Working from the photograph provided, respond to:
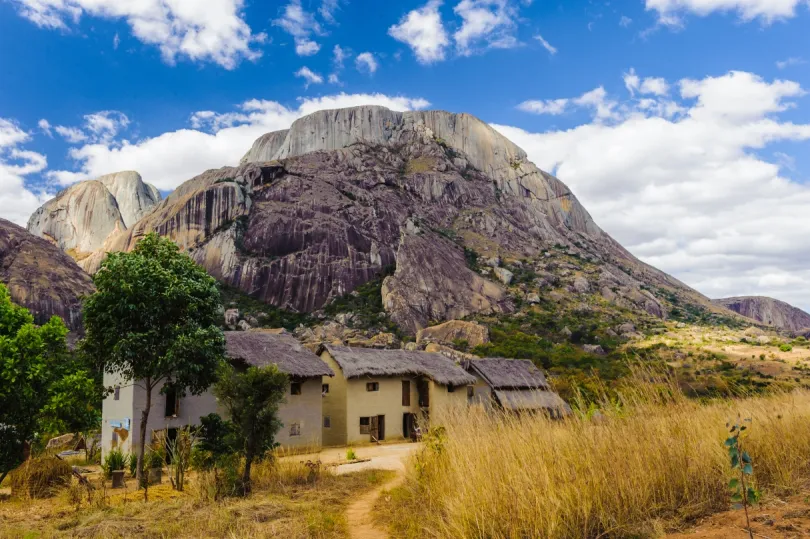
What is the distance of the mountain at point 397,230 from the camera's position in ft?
287

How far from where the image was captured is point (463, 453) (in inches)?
261

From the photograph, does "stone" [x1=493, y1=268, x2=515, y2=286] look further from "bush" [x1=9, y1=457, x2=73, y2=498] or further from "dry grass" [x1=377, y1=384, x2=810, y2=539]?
"dry grass" [x1=377, y1=384, x2=810, y2=539]

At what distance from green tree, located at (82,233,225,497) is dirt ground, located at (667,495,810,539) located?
14104mm

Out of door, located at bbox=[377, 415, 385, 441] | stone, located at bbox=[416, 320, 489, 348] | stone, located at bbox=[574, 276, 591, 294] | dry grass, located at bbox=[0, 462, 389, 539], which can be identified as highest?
stone, located at bbox=[574, 276, 591, 294]

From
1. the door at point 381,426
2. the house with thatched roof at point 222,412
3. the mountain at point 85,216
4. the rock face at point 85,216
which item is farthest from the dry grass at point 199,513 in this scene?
the rock face at point 85,216

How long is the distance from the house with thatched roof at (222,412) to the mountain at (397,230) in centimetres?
4822

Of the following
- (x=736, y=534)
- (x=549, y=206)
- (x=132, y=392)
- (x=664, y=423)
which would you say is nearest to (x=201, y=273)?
(x=132, y=392)

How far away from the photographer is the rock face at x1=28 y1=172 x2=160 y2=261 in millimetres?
115312

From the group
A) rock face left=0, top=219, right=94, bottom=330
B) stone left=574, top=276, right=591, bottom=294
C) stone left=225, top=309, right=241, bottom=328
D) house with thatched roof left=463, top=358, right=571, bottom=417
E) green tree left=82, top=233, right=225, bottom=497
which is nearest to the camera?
green tree left=82, top=233, right=225, bottom=497

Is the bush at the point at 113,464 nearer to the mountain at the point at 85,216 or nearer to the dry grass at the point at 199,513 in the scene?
the dry grass at the point at 199,513

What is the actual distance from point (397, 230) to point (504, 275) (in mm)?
22005

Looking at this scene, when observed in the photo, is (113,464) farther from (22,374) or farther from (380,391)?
(380,391)

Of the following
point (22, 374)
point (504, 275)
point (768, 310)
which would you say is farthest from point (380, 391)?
point (768, 310)

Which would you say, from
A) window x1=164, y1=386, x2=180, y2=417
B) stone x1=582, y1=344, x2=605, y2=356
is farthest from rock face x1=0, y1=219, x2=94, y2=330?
stone x1=582, y1=344, x2=605, y2=356
